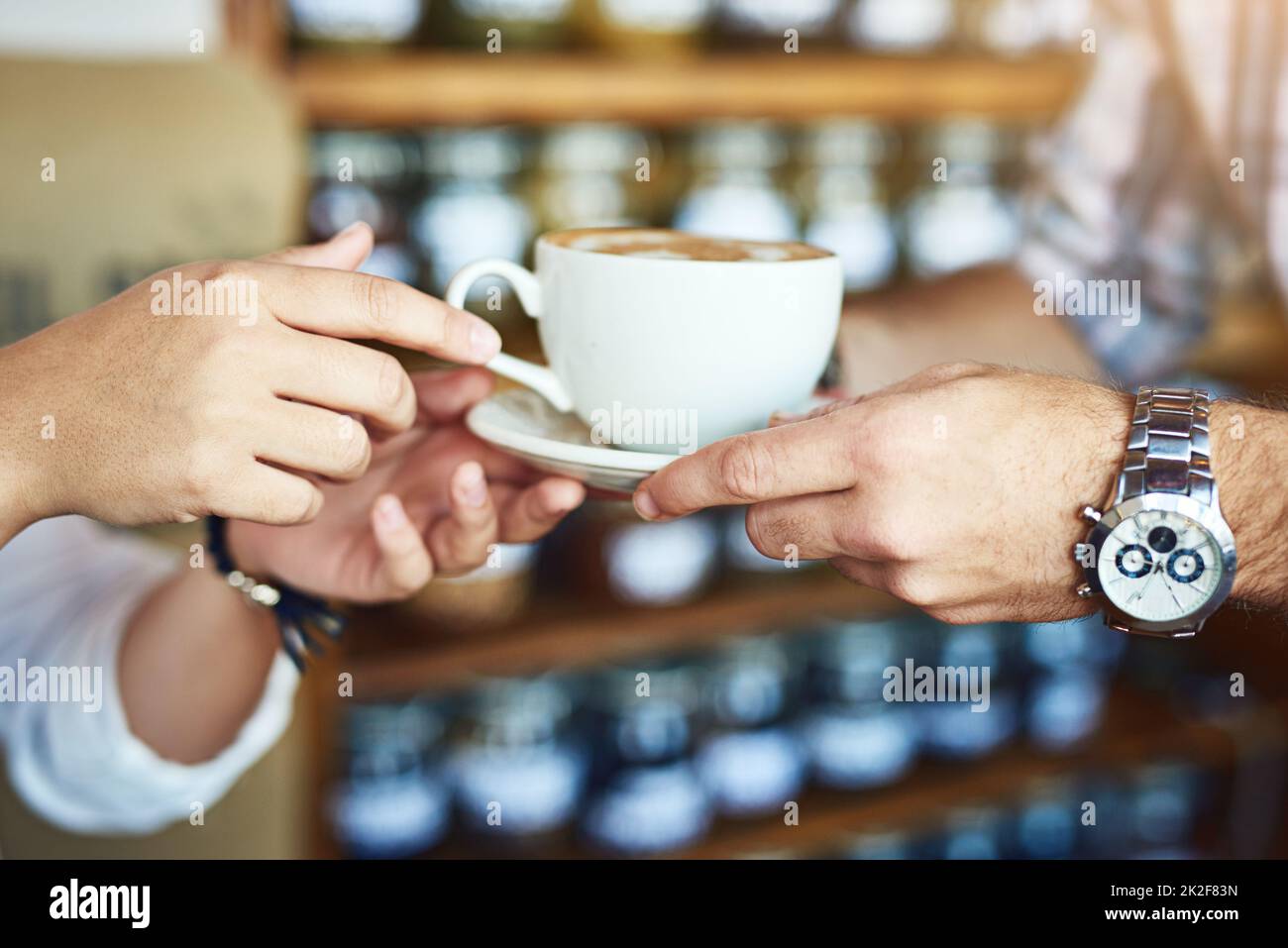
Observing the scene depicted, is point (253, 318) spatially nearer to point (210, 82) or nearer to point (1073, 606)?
point (1073, 606)

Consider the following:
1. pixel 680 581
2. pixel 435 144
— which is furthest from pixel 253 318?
pixel 680 581

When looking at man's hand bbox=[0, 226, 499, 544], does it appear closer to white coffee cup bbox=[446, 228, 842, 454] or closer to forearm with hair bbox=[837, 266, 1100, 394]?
white coffee cup bbox=[446, 228, 842, 454]

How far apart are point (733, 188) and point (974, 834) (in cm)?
105

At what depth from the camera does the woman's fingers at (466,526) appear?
709mm

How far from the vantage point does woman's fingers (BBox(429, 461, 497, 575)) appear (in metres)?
0.71

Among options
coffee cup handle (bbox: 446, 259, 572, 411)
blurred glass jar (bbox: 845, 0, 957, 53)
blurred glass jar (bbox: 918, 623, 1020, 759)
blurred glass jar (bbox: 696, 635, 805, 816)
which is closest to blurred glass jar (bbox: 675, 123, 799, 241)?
blurred glass jar (bbox: 845, 0, 957, 53)

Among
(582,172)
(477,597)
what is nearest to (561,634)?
(477,597)

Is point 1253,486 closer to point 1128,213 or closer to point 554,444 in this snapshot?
point 554,444

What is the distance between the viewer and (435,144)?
1356 mm

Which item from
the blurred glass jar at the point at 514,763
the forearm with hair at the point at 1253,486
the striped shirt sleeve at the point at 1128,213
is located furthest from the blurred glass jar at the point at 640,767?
the forearm with hair at the point at 1253,486

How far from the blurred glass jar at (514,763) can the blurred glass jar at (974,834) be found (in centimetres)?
62

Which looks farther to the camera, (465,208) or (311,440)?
(465,208)

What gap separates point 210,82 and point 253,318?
30.9 inches

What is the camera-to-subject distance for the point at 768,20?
143 centimetres
